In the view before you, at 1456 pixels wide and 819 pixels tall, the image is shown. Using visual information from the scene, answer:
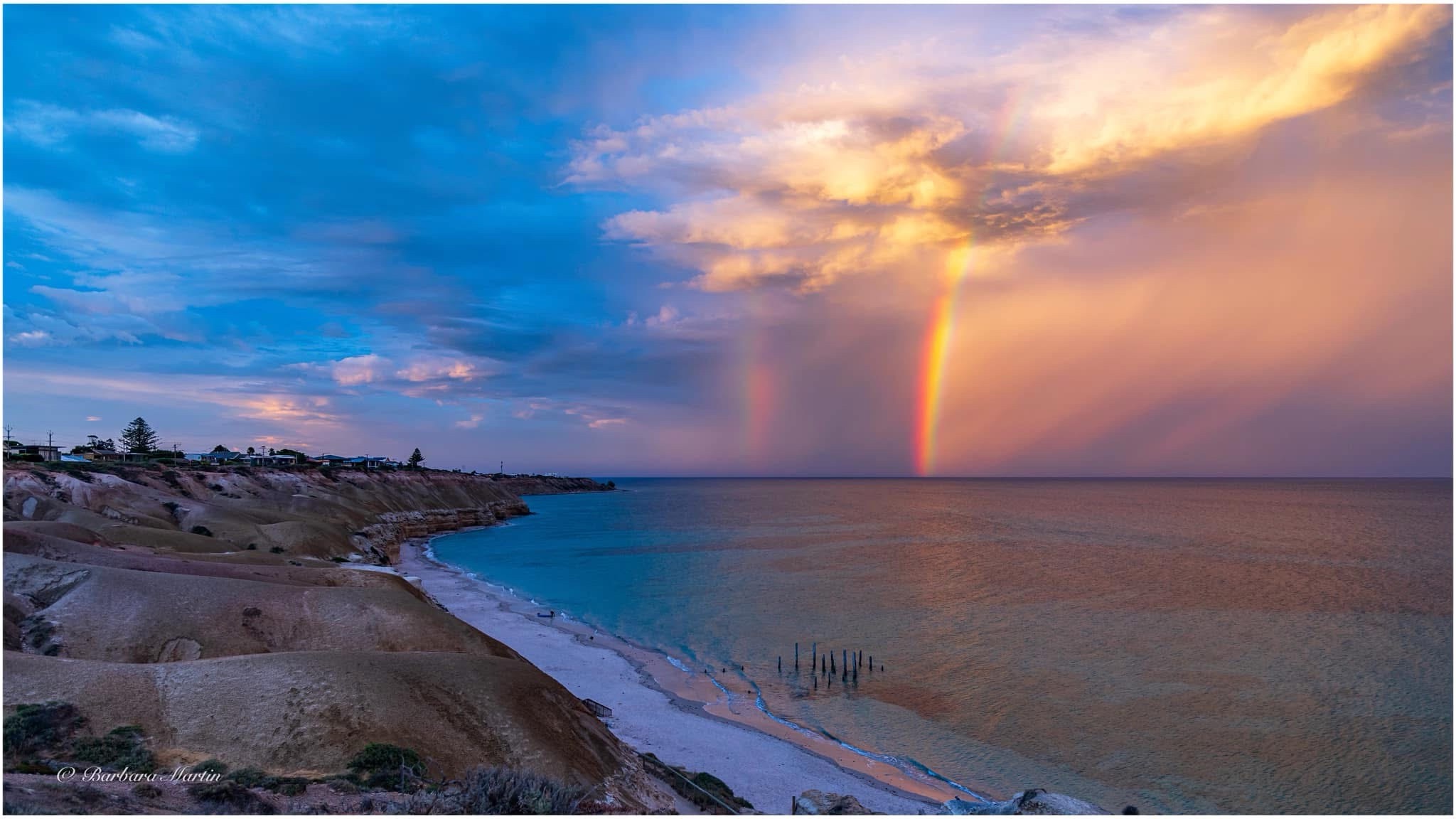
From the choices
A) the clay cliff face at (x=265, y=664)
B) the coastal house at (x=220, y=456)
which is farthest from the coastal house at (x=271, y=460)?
the clay cliff face at (x=265, y=664)

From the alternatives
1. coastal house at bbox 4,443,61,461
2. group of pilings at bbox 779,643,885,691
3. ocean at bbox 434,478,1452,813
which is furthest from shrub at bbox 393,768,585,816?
coastal house at bbox 4,443,61,461

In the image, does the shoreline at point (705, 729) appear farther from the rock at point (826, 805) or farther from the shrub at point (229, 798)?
the shrub at point (229, 798)

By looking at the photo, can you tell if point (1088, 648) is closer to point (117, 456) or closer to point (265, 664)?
point (265, 664)

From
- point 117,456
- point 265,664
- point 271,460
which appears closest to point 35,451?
point 117,456

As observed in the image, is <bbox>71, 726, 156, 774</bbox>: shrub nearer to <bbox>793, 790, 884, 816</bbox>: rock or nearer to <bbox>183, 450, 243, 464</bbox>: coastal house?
<bbox>793, 790, 884, 816</bbox>: rock

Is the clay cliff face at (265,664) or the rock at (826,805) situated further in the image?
the rock at (826,805)

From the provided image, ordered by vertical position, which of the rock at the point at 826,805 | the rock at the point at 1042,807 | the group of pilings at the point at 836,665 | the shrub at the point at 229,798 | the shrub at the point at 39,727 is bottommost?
the group of pilings at the point at 836,665

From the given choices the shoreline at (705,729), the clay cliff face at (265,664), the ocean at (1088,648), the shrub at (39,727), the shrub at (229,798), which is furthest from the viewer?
the ocean at (1088,648)

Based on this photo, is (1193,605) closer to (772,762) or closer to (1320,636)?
(1320,636)
